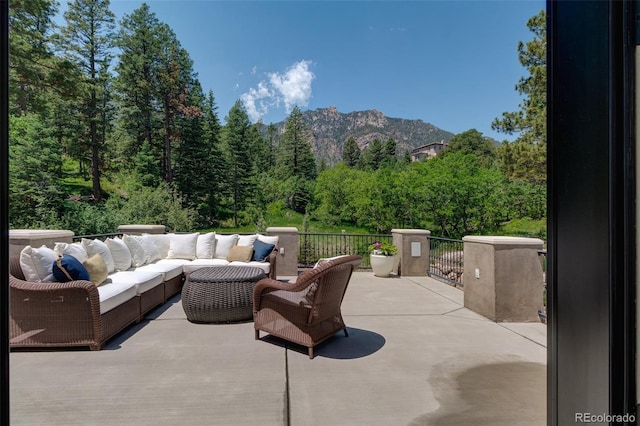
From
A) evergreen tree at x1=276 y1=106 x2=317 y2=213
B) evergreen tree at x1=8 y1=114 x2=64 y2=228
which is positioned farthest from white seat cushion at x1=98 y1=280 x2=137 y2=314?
evergreen tree at x1=276 y1=106 x2=317 y2=213

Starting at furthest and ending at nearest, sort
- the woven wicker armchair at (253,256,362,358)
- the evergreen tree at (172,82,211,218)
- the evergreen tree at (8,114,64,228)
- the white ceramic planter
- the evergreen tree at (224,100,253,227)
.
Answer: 1. the evergreen tree at (224,100,253,227)
2. the evergreen tree at (172,82,211,218)
3. the evergreen tree at (8,114,64,228)
4. the white ceramic planter
5. the woven wicker armchair at (253,256,362,358)

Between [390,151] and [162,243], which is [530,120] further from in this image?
[390,151]

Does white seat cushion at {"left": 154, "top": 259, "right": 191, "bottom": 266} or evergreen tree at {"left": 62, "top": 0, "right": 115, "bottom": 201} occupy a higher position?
evergreen tree at {"left": 62, "top": 0, "right": 115, "bottom": 201}

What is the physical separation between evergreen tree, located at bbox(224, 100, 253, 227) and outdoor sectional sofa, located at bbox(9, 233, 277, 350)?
17.7 m

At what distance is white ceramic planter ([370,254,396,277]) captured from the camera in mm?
6473

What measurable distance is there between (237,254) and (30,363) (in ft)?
9.84

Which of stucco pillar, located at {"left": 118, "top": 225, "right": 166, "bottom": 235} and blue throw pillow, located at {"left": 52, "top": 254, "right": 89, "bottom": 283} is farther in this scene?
stucco pillar, located at {"left": 118, "top": 225, "right": 166, "bottom": 235}

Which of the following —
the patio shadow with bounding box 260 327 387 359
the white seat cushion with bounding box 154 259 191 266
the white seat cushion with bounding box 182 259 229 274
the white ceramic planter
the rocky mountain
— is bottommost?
the patio shadow with bounding box 260 327 387 359

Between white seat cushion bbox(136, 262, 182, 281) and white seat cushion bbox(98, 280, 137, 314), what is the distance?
32.7 inches

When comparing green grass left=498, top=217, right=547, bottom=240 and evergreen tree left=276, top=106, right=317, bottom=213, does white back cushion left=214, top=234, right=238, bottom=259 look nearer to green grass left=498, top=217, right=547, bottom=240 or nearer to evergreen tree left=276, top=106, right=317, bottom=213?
green grass left=498, top=217, right=547, bottom=240

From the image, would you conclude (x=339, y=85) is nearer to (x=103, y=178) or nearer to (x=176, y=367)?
(x=103, y=178)

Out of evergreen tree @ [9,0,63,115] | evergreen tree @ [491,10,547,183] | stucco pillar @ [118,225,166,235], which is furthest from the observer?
evergreen tree @ [491,10,547,183]

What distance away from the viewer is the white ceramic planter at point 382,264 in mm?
6473

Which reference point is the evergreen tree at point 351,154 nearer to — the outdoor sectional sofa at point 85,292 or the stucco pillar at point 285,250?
the stucco pillar at point 285,250
